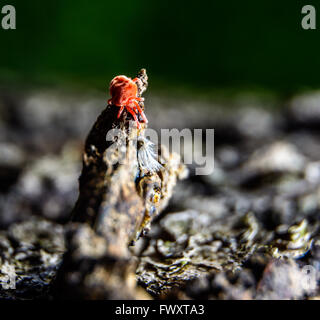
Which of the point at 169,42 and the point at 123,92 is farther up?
the point at 169,42

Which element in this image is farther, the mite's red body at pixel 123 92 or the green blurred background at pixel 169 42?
the green blurred background at pixel 169 42

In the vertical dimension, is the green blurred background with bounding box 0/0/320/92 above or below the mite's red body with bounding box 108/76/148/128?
above

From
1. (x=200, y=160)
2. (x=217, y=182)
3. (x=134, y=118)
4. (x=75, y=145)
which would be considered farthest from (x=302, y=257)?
(x=75, y=145)

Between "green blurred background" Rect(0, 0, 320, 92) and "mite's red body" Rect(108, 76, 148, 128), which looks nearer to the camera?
"mite's red body" Rect(108, 76, 148, 128)

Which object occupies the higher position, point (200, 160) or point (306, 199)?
point (200, 160)

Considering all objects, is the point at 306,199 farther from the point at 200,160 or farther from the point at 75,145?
the point at 75,145

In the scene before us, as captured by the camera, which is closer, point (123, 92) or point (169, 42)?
point (123, 92)

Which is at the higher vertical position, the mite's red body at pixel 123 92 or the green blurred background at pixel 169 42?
the green blurred background at pixel 169 42
